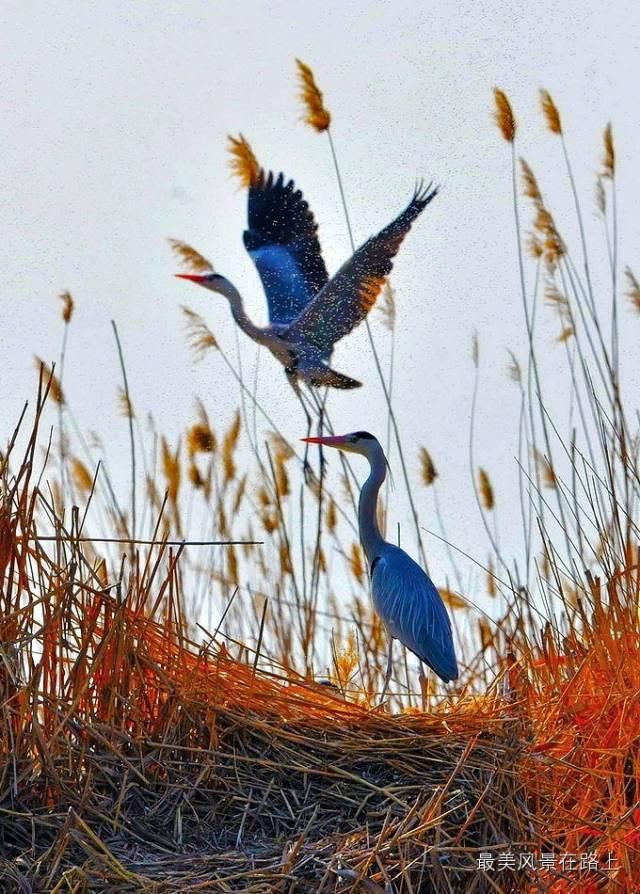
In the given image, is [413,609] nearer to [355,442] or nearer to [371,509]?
[371,509]

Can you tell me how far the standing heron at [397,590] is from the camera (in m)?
3.90

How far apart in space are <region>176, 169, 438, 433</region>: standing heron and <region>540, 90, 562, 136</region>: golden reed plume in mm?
2189

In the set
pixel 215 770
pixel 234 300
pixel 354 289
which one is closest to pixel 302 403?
pixel 354 289

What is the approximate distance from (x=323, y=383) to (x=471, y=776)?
4.52 metres

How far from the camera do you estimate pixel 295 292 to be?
6.76 metres

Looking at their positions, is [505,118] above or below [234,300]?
below

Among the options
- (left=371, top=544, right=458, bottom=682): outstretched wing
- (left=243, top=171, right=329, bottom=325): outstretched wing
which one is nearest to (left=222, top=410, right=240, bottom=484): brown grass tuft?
(left=371, top=544, right=458, bottom=682): outstretched wing

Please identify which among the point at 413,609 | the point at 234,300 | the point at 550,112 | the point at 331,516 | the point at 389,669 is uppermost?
the point at 234,300

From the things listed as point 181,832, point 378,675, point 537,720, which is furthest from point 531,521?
point 181,832

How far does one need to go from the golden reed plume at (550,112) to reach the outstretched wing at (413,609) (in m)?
1.28

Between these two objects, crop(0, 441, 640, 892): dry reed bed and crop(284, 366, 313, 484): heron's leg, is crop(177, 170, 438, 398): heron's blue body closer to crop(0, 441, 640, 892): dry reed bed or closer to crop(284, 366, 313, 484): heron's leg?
crop(284, 366, 313, 484): heron's leg

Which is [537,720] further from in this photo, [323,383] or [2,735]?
[323,383]

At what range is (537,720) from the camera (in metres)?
2.70

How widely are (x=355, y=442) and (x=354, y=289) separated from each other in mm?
1826
